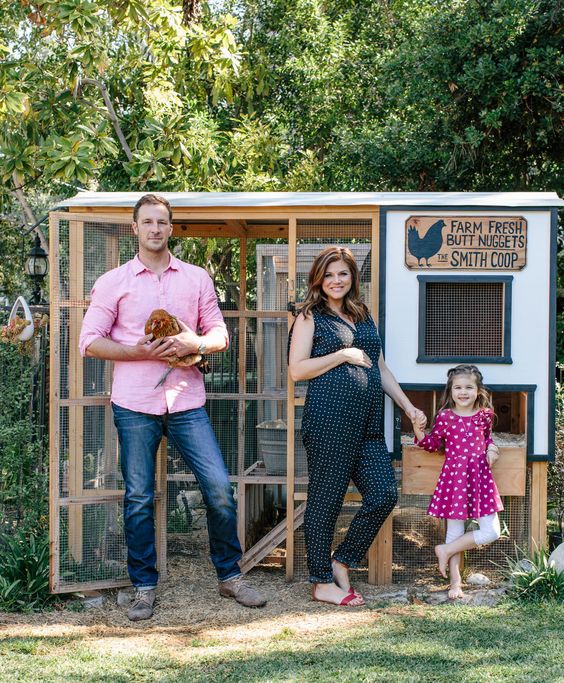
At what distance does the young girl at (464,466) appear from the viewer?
14.7ft

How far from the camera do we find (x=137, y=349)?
4160mm

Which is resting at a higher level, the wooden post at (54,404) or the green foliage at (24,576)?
the wooden post at (54,404)

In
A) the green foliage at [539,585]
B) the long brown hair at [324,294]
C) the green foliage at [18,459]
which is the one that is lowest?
the green foliage at [539,585]

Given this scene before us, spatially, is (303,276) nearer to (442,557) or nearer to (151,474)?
(151,474)

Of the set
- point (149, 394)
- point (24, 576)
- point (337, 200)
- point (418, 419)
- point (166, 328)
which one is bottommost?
point (24, 576)

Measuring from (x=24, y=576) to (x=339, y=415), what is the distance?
73.3 inches

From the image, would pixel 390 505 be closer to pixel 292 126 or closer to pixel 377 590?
pixel 377 590

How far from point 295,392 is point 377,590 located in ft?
3.86

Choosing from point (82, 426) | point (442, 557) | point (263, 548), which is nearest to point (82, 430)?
point (82, 426)

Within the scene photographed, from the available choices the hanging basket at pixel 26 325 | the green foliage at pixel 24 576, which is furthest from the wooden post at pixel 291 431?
the hanging basket at pixel 26 325

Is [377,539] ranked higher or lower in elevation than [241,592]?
higher

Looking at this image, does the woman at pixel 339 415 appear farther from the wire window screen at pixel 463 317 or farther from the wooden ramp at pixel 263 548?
the wooden ramp at pixel 263 548

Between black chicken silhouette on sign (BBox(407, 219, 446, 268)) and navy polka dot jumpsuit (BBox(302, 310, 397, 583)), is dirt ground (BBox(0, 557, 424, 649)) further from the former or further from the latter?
black chicken silhouette on sign (BBox(407, 219, 446, 268))

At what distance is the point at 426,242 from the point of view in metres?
4.71
